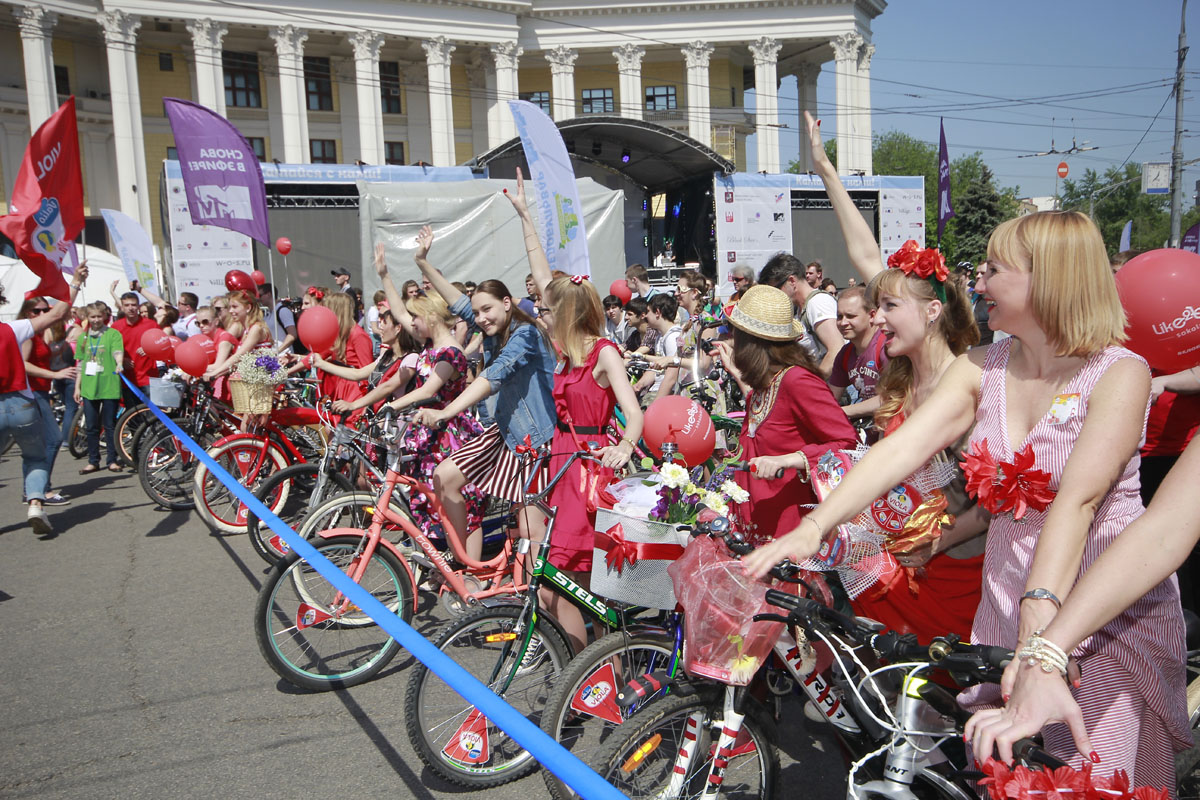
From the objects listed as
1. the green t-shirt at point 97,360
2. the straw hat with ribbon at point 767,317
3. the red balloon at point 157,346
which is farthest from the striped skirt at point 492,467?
the green t-shirt at point 97,360

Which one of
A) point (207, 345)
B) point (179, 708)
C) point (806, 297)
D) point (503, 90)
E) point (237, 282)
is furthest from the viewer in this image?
point (503, 90)

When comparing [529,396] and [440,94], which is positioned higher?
[440,94]

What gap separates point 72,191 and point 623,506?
9.15 meters

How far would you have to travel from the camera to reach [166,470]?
29.3 feet

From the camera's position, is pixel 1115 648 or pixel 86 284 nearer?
pixel 1115 648

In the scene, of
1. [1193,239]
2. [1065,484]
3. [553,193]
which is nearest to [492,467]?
[1065,484]

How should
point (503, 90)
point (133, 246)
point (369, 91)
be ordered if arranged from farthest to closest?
point (503, 90)
point (369, 91)
point (133, 246)

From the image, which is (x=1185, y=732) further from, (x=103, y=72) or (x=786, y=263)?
(x=103, y=72)

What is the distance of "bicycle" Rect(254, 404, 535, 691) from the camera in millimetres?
4434

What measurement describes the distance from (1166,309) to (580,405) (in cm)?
255

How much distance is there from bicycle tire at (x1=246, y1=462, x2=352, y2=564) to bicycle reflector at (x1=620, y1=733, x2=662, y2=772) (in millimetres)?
3351

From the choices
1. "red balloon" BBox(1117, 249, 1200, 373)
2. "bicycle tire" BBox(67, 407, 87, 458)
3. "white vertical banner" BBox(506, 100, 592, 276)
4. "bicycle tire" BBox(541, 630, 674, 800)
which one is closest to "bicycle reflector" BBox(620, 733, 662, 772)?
"bicycle tire" BBox(541, 630, 674, 800)

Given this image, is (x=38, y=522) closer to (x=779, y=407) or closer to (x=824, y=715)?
(x=779, y=407)

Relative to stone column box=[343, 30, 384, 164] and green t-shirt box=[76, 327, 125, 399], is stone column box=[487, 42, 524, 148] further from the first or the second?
green t-shirt box=[76, 327, 125, 399]
